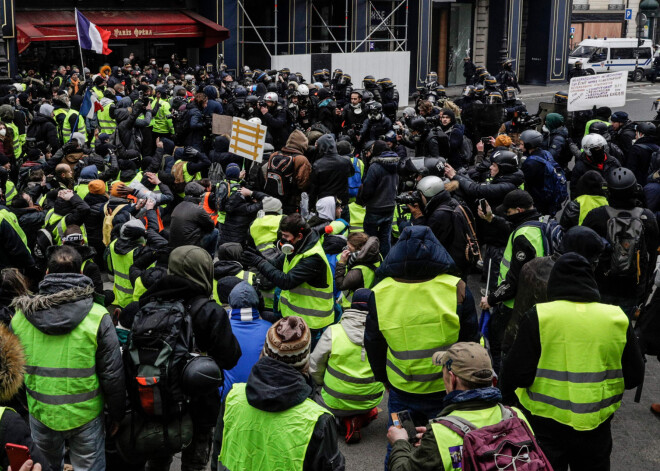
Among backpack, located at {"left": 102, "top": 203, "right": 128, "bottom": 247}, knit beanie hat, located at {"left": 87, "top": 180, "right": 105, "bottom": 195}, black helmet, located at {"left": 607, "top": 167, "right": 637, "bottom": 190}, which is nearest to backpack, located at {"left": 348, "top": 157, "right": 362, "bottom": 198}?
knit beanie hat, located at {"left": 87, "top": 180, "right": 105, "bottom": 195}

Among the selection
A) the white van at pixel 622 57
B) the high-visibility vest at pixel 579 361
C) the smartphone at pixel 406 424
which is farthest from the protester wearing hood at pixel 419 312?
the white van at pixel 622 57

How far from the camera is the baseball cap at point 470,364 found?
11.8ft

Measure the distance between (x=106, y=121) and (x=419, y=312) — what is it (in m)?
10.9

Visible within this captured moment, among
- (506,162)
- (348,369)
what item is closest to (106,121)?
(506,162)

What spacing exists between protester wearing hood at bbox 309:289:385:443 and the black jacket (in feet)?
6.86

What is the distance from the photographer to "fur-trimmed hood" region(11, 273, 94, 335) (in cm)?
439

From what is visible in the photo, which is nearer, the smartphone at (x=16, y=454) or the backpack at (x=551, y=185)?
the smartphone at (x=16, y=454)

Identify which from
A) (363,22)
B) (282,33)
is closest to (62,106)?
(282,33)

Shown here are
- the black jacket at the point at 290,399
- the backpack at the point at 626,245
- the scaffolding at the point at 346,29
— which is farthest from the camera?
the scaffolding at the point at 346,29

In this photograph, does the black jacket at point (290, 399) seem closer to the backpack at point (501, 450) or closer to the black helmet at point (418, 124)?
the backpack at point (501, 450)

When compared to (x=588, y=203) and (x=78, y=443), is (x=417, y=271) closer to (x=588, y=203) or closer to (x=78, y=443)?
(x=78, y=443)

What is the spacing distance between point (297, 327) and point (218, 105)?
9898 millimetres

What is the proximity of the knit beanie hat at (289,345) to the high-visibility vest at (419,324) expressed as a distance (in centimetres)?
87

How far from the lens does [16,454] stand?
294cm
